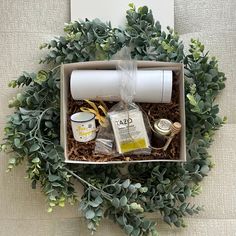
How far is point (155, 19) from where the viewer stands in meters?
1.19

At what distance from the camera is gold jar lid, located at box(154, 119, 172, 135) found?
3.59ft

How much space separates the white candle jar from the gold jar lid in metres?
0.18

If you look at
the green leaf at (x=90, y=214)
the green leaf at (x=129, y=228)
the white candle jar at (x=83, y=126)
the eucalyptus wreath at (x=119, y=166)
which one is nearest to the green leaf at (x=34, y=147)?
the eucalyptus wreath at (x=119, y=166)

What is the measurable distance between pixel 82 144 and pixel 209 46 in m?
0.49

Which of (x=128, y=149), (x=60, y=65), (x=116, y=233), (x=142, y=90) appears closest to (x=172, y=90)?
(x=142, y=90)

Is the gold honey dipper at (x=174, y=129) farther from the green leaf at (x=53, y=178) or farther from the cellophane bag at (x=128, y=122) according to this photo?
the green leaf at (x=53, y=178)

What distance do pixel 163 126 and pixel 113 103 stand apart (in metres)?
0.17

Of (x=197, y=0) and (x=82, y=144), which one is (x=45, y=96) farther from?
(x=197, y=0)

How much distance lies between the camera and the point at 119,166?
1.16 meters

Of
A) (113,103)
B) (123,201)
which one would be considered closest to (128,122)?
(113,103)

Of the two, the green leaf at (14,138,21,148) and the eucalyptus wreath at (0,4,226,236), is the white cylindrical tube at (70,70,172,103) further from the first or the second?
the green leaf at (14,138,21,148)

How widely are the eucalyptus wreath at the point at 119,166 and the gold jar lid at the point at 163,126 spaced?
81mm

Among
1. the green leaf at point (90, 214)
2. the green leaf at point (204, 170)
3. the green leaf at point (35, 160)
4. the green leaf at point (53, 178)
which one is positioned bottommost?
the green leaf at point (90, 214)

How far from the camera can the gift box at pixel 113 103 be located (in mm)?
1103
